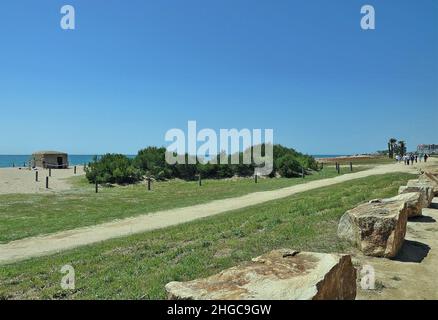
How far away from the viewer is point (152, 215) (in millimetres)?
20766

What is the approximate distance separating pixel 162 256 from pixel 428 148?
103 m

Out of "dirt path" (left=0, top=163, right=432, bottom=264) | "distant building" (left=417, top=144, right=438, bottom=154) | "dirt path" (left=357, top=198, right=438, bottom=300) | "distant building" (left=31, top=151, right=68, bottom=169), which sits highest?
"distant building" (left=417, top=144, right=438, bottom=154)

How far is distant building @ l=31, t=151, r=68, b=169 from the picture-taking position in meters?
76.5

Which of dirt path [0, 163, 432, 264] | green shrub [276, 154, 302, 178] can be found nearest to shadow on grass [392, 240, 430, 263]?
dirt path [0, 163, 432, 264]

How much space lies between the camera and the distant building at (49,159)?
251 ft

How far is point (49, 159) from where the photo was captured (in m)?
77.2

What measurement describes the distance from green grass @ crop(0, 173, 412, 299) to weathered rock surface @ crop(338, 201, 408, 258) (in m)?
0.45

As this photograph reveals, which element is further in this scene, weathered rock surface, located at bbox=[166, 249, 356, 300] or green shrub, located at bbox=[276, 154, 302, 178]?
green shrub, located at bbox=[276, 154, 302, 178]

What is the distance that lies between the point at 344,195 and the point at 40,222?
14931 mm

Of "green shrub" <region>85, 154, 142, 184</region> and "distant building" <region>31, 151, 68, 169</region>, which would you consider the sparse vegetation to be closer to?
"green shrub" <region>85, 154, 142, 184</region>

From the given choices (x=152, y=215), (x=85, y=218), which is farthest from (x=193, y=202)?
(x=85, y=218)
